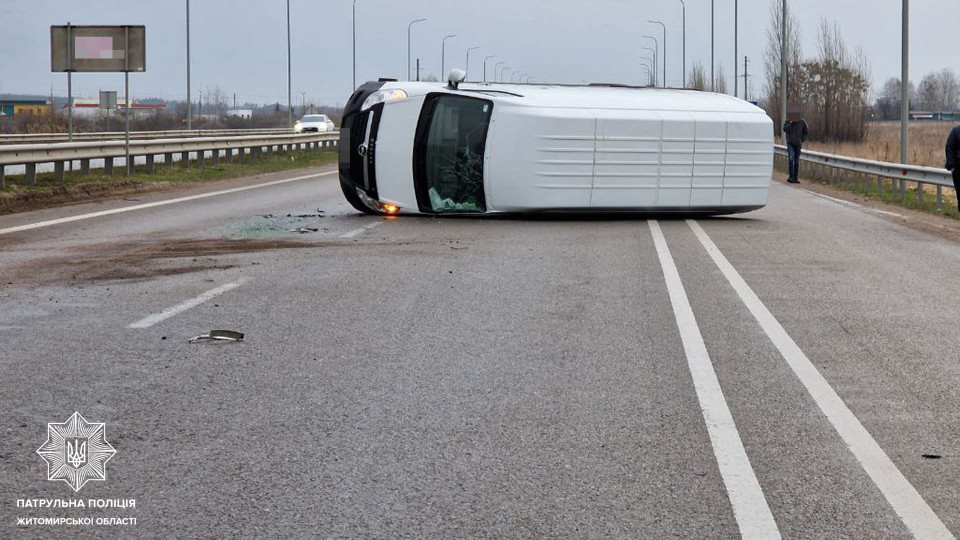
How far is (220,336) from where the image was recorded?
8617 mm

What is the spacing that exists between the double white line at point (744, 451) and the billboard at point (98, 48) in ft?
79.0

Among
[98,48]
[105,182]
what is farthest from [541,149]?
[98,48]

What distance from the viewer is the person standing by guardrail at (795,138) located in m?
32.7

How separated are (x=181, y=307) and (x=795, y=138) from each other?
2611 cm

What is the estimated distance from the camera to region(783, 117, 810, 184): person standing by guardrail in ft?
107

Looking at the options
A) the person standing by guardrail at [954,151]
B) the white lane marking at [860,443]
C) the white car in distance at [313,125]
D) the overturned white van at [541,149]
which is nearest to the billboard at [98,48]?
the overturned white van at [541,149]

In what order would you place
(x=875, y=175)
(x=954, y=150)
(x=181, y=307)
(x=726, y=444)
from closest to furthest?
1. (x=726, y=444)
2. (x=181, y=307)
3. (x=954, y=150)
4. (x=875, y=175)

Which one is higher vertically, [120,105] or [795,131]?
[120,105]

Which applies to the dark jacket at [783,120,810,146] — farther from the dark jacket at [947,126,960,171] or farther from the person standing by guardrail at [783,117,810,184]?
the dark jacket at [947,126,960,171]

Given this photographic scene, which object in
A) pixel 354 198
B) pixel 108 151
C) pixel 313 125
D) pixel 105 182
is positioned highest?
pixel 313 125

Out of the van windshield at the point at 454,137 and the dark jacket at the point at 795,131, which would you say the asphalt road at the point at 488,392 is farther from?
the dark jacket at the point at 795,131

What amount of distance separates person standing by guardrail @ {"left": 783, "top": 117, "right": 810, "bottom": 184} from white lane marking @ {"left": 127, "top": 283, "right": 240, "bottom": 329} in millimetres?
23432

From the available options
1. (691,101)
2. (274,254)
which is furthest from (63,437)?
(691,101)

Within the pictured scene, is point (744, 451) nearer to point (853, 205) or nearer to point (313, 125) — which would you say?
point (853, 205)
